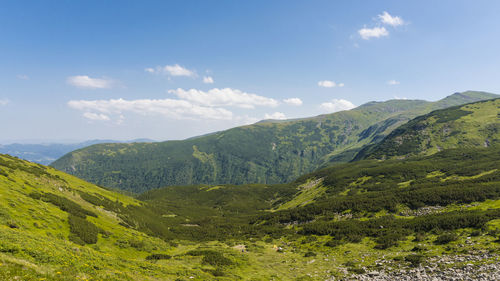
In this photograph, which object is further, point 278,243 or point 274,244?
point 278,243

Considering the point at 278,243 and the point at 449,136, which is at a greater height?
the point at 449,136

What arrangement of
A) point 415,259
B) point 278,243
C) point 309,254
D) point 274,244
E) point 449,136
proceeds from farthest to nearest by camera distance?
point 449,136 → point 278,243 → point 274,244 → point 309,254 → point 415,259

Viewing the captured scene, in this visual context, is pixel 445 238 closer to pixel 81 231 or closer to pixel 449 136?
pixel 81 231

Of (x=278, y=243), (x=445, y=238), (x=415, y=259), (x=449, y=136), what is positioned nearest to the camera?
(x=415, y=259)

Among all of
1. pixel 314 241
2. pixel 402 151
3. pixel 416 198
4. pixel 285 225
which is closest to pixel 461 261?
pixel 314 241

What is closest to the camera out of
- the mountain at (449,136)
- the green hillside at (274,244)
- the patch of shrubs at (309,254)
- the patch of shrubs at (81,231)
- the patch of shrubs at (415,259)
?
the green hillside at (274,244)

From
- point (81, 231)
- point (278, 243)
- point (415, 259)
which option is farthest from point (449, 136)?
point (81, 231)

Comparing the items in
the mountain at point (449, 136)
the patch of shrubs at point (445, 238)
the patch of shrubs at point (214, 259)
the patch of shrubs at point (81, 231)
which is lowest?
the patch of shrubs at point (214, 259)

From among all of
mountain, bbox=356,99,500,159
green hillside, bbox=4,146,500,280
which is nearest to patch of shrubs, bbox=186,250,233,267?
green hillside, bbox=4,146,500,280

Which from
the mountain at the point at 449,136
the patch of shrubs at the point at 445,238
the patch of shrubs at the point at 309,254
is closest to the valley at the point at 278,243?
the patch of shrubs at the point at 445,238

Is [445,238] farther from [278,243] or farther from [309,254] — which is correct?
[278,243]

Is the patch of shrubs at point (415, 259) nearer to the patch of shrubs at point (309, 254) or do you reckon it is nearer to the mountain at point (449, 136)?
the patch of shrubs at point (309, 254)

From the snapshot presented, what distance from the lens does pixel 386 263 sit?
26.0 meters

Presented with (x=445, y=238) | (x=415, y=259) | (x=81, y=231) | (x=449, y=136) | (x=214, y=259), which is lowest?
(x=214, y=259)
